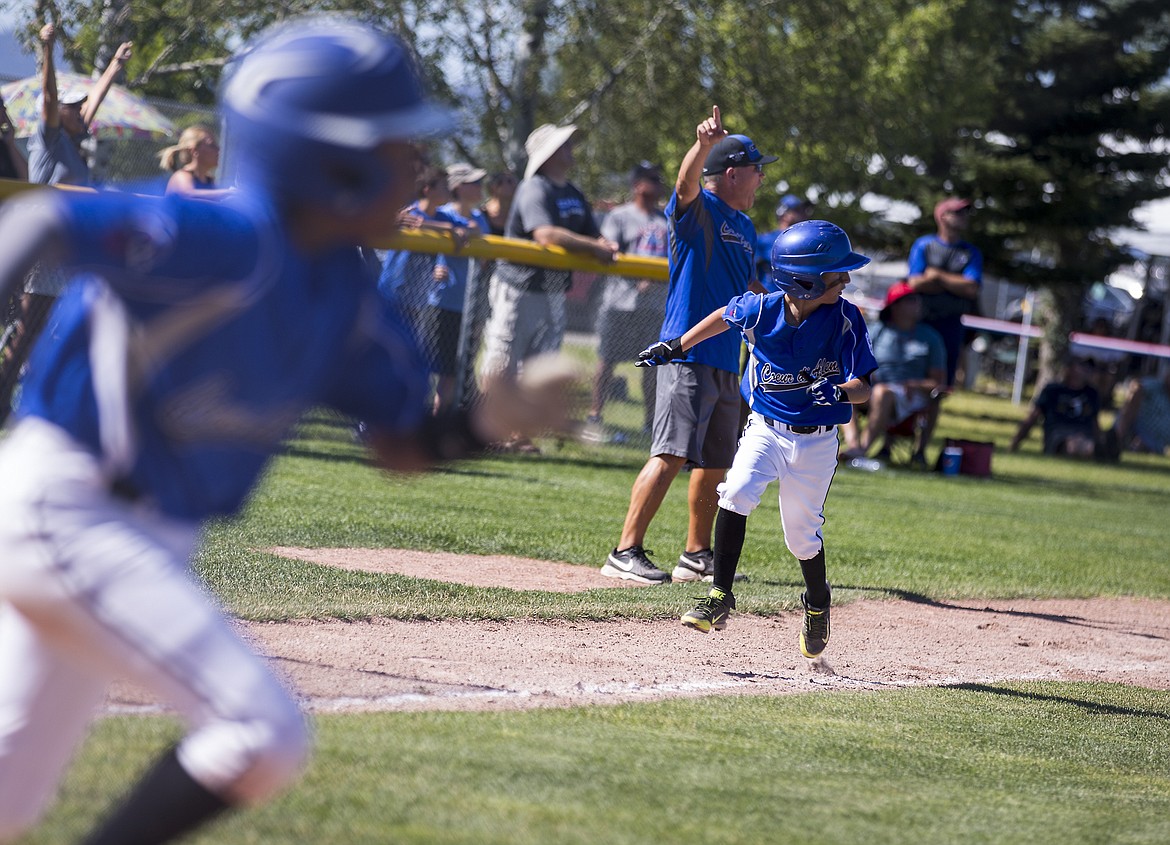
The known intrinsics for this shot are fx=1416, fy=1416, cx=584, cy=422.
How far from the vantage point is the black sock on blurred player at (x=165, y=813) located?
8.07 ft

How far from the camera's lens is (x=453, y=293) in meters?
10.7

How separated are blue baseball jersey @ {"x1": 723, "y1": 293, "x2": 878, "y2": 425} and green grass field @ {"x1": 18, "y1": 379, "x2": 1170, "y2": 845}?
→ 1.20 metres

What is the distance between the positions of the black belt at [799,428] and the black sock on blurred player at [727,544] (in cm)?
43

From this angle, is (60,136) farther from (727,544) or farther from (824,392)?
(824,392)

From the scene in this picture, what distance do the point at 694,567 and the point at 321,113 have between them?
5249 millimetres

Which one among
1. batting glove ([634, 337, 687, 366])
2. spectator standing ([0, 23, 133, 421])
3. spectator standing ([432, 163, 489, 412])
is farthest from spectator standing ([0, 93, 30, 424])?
batting glove ([634, 337, 687, 366])

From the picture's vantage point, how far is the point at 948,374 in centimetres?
1418

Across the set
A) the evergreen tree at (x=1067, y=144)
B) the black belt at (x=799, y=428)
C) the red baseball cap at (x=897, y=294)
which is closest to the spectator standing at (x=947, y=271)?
the red baseball cap at (x=897, y=294)

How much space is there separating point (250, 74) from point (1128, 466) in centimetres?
1775

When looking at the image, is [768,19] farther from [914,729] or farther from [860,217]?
[914,729]

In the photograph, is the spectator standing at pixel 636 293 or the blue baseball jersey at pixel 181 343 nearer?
the blue baseball jersey at pixel 181 343

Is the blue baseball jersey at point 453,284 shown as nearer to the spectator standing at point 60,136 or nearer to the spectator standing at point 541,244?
the spectator standing at point 541,244

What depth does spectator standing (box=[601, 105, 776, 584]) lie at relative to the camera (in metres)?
7.22

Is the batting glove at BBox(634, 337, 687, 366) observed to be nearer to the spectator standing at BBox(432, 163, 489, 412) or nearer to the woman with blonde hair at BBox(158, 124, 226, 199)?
the spectator standing at BBox(432, 163, 489, 412)
